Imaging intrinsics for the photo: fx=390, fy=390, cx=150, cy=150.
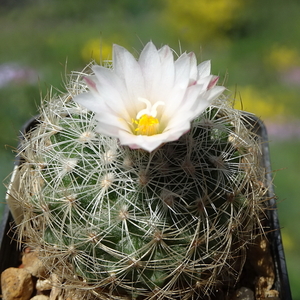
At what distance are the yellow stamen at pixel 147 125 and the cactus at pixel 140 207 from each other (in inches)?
2.3

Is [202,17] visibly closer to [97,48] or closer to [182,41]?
[182,41]

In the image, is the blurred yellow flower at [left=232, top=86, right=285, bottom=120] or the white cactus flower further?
the blurred yellow flower at [left=232, top=86, right=285, bottom=120]

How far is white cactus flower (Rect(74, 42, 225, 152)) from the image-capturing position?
721mm

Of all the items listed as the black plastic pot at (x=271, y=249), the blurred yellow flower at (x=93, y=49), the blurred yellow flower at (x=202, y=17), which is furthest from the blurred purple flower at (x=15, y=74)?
the black plastic pot at (x=271, y=249)

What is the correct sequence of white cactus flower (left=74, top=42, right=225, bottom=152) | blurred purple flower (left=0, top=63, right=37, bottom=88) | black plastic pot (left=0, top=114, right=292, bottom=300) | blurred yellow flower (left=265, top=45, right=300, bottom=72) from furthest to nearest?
blurred yellow flower (left=265, top=45, right=300, bottom=72) < blurred purple flower (left=0, top=63, right=37, bottom=88) < black plastic pot (left=0, top=114, right=292, bottom=300) < white cactus flower (left=74, top=42, right=225, bottom=152)

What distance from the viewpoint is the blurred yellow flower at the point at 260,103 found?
2031 mm

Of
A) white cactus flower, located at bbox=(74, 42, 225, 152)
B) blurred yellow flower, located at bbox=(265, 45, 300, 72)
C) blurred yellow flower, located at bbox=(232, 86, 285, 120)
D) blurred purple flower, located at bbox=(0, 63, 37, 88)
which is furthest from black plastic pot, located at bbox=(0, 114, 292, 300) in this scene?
blurred yellow flower, located at bbox=(265, 45, 300, 72)

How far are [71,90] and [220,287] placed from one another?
2.20 feet

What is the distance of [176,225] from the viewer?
803mm

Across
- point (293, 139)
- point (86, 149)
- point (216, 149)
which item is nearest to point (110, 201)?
point (86, 149)

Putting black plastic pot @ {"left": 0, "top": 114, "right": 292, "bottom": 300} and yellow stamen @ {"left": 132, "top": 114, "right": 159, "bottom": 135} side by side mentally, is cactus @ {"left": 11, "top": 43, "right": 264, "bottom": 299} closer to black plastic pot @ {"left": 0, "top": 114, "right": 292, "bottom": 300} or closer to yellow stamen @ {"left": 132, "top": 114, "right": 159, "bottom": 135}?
yellow stamen @ {"left": 132, "top": 114, "right": 159, "bottom": 135}

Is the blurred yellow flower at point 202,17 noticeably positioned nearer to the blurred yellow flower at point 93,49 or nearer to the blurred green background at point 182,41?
the blurred green background at point 182,41

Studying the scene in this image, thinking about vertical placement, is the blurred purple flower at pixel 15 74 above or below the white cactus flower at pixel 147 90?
above

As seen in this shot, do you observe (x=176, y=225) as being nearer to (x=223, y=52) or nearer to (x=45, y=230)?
(x=45, y=230)
